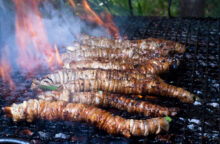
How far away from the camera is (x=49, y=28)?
683cm

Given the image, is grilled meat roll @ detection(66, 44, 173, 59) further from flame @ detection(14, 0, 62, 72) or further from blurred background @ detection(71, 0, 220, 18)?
blurred background @ detection(71, 0, 220, 18)

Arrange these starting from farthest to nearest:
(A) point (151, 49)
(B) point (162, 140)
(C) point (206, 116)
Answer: (A) point (151, 49)
(C) point (206, 116)
(B) point (162, 140)

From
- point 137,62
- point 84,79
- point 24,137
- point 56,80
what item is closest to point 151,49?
point 137,62

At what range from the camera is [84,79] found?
14.7 feet

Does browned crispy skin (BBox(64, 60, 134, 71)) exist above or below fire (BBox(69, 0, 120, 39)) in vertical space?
below

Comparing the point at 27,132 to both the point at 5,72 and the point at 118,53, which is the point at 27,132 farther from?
the point at 118,53

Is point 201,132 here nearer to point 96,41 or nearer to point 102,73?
point 102,73

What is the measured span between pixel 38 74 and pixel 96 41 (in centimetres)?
191

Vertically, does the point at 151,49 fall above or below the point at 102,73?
above

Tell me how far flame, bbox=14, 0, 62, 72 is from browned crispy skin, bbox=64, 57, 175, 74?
2.70 feet

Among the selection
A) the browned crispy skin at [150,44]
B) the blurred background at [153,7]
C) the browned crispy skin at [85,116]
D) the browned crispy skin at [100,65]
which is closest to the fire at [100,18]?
the blurred background at [153,7]

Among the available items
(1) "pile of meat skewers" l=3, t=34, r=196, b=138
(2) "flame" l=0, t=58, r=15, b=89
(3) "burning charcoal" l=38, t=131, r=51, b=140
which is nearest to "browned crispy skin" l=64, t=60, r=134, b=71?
(1) "pile of meat skewers" l=3, t=34, r=196, b=138

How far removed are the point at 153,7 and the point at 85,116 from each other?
38.5 ft

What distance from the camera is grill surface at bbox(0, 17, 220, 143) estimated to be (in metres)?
3.52
